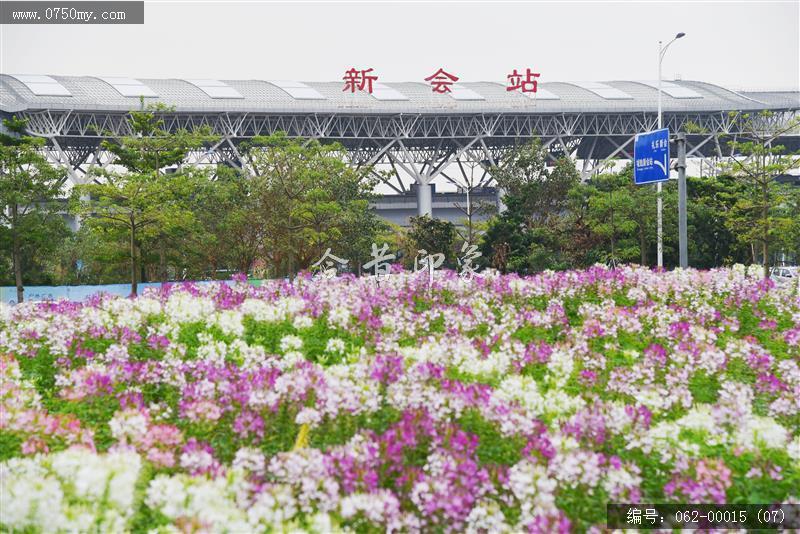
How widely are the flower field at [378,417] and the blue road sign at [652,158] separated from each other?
11.9 m

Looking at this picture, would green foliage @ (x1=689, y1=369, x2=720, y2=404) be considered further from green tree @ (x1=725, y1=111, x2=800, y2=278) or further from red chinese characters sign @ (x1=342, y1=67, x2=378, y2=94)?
red chinese characters sign @ (x1=342, y1=67, x2=378, y2=94)

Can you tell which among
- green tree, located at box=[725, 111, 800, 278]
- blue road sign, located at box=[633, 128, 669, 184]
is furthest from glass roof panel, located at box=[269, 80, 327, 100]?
blue road sign, located at box=[633, 128, 669, 184]

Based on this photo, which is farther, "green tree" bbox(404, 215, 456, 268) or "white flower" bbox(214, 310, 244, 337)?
"green tree" bbox(404, 215, 456, 268)

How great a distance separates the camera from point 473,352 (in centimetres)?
660

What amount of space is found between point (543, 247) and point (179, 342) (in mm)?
24363

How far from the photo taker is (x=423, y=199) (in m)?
61.6

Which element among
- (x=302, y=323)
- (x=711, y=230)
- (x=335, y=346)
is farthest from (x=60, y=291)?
(x=711, y=230)

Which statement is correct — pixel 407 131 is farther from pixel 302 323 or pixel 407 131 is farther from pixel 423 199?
pixel 302 323

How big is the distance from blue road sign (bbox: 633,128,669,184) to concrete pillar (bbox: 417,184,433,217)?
40.4 m

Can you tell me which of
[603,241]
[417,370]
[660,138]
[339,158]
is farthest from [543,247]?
[417,370]

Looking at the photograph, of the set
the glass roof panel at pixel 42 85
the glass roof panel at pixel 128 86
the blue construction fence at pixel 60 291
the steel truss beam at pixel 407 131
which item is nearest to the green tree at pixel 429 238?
the blue construction fence at pixel 60 291

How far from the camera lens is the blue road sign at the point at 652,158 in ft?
64.7

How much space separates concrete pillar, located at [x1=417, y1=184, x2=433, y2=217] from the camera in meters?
61.1

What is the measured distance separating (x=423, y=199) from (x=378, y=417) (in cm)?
5675
